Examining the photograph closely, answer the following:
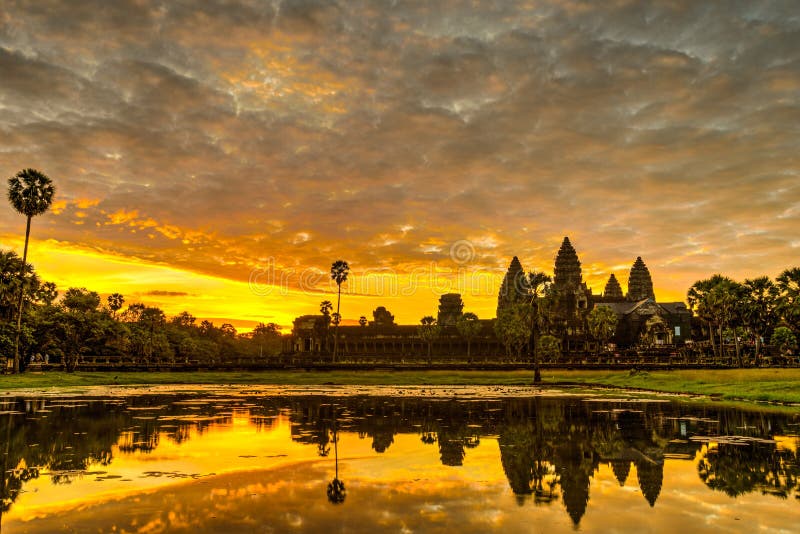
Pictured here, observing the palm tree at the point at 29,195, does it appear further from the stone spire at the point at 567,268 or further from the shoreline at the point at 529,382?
the stone spire at the point at 567,268

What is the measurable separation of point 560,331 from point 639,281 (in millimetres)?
59480

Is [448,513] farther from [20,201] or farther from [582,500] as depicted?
[20,201]

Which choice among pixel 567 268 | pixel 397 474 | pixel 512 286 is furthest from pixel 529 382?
pixel 512 286

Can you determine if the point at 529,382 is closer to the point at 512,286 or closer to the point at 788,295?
the point at 788,295

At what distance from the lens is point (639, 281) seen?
17662 cm

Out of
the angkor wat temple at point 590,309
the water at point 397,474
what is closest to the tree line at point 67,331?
the water at point 397,474

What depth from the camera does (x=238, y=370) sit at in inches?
2918

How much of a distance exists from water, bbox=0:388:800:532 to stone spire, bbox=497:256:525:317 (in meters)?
141

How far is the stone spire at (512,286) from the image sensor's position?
534ft

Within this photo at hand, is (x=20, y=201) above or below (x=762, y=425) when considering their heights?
above

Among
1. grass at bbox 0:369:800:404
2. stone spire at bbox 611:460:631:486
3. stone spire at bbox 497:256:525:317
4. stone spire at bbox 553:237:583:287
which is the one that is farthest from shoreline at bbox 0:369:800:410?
stone spire at bbox 497:256:525:317

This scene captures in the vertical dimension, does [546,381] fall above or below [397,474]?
above

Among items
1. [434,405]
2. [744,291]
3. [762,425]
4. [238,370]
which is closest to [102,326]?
[238,370]

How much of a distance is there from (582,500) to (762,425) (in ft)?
45.3
